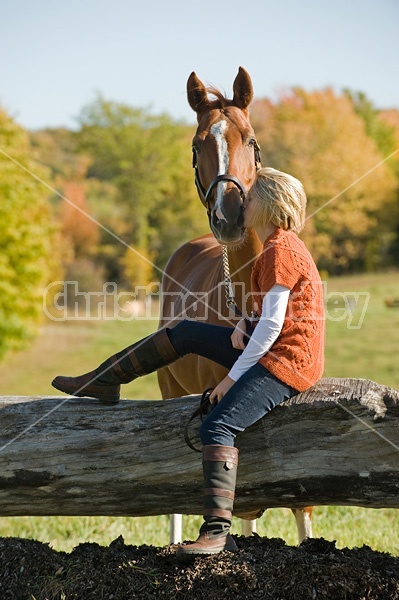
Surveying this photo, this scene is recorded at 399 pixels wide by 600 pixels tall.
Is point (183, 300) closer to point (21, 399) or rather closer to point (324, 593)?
point (21, 399)

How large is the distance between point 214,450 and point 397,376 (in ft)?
68.6

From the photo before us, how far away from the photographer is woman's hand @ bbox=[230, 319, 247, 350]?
356 cm

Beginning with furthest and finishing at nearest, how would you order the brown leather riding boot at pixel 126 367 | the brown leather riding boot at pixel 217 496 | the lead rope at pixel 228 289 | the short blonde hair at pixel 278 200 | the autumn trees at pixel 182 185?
1. the autumn trees at pixel 182 185
2. the lead rope at pixel 228 289
3. the brown leather riding boot at pixel 126 367
4. the short blonde hair at pixel 278 200
5. the brown leather riding boot at pixel 217 496

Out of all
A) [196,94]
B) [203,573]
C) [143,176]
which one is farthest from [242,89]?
[143,176]

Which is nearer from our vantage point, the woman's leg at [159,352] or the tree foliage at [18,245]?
the woman's leg at [159,352]

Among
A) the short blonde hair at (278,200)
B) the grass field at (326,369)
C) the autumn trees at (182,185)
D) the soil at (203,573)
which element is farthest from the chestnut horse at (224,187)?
the autumn trees at (182,185)

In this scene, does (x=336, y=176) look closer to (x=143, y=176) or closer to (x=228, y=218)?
(x=143, y=176)

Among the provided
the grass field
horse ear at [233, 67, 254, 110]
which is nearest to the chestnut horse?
horse ear at [233, 67, 254, 110]

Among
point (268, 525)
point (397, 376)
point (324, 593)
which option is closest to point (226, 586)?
point (324, 593)

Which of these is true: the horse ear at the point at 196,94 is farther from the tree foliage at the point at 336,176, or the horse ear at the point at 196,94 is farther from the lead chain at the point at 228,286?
the tree foliage at the point at 336,176

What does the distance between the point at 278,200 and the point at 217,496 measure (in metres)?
1.47

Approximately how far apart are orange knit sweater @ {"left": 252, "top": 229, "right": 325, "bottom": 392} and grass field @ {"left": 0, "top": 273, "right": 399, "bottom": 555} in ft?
7.48

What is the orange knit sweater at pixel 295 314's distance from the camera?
3.34 meters

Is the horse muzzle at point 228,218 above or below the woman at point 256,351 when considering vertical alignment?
above
